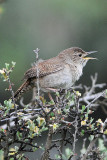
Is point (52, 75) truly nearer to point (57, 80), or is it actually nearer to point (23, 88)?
point (57, 80)

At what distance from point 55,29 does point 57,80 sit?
388 cm

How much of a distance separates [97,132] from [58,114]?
0.31 m

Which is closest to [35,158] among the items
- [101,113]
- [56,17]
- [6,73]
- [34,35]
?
[6,73]

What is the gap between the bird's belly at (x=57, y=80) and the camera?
14.2 feet

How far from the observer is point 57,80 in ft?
14.3

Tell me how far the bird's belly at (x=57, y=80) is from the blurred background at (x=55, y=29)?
2685mm

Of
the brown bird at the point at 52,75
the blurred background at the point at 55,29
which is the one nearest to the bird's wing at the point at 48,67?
the brown bird at the point at 52,75

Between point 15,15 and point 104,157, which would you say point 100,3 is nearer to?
point 15,15

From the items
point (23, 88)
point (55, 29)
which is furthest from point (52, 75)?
point (55, 29)

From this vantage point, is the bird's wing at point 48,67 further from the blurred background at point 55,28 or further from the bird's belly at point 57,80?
the blurred background at point 55,28

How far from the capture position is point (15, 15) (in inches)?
316

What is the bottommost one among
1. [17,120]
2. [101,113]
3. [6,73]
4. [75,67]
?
[17,120]

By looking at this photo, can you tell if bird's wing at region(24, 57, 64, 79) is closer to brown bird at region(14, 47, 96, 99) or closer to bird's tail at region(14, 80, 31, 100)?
brown bird at region(14, 47, 96, 99)

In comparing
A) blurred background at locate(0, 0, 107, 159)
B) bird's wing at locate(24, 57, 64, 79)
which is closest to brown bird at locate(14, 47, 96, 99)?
bird's wing at locate(24, 57, 64, 79)
